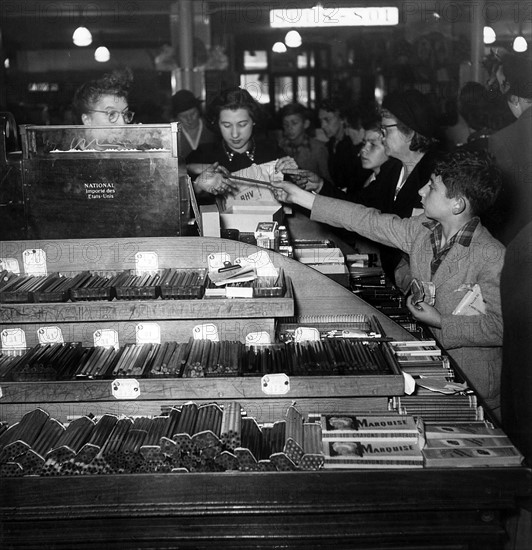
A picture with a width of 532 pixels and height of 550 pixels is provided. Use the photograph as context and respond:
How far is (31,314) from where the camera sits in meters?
2.44

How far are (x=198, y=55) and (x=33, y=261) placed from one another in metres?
8.76

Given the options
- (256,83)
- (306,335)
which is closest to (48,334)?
(306,335)

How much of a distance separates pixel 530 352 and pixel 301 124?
16.1 feet

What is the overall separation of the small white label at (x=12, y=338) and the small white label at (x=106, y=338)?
0.87ft

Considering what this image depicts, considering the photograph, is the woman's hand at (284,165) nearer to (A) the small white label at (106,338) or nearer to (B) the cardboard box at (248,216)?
(B) the cardboard box at (248,216)

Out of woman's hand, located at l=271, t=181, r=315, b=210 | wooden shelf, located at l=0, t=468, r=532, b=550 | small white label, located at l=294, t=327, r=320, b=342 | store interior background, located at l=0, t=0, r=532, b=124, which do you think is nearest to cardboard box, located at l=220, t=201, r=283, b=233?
woman's hand, located at l=271, t=181, r=315, b=210

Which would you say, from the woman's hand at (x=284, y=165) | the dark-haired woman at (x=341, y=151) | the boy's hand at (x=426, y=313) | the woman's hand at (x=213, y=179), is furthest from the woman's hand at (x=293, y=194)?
the dark-haired woman at (x=341, y=151)

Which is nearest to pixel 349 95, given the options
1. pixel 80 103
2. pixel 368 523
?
pixel 80 103

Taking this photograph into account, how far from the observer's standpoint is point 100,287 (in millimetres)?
2475

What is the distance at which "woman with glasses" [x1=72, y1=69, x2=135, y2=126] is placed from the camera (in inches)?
131

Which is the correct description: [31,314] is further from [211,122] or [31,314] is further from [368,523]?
[211,122]

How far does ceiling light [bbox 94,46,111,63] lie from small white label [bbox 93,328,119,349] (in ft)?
31.2

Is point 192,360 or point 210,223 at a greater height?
point 210,223

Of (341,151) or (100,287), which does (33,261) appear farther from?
(341,151)
